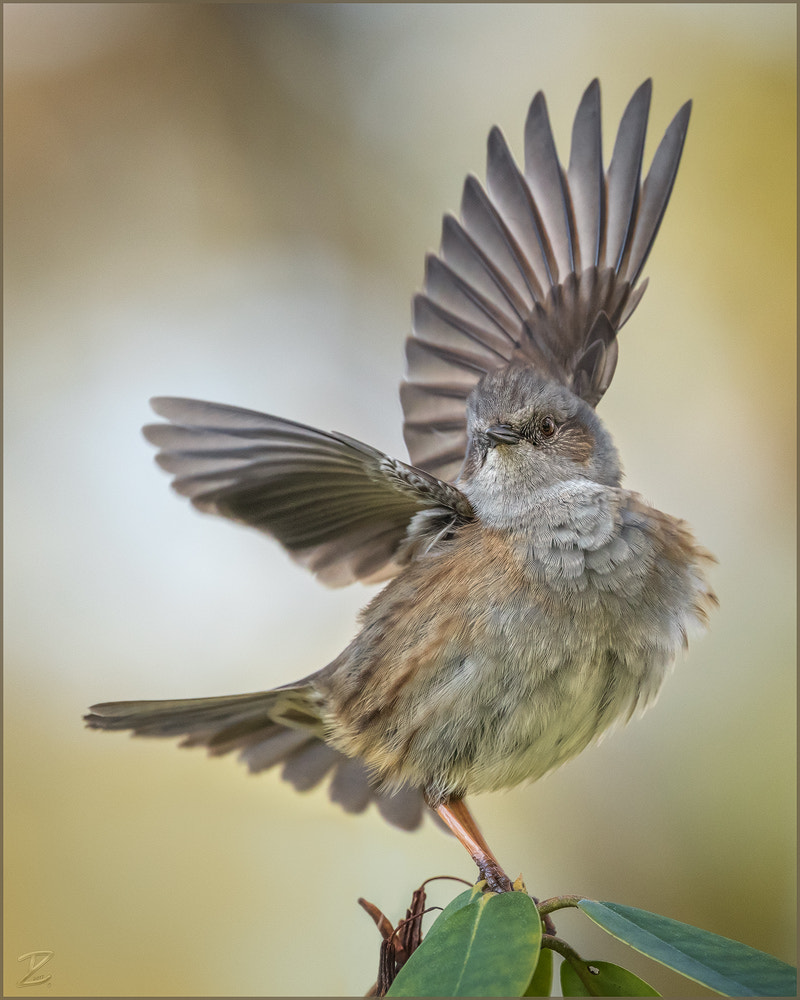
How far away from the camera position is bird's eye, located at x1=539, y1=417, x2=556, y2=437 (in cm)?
313

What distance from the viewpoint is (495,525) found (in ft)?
9.55

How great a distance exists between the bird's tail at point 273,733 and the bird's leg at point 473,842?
0.21 m

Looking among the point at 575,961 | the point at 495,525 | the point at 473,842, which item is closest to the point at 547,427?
the point at 495,525

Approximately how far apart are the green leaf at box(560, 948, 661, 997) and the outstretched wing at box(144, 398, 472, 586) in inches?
54.3

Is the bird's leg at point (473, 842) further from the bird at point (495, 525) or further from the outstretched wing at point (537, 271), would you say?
the outstretched wing at point (537, 271)

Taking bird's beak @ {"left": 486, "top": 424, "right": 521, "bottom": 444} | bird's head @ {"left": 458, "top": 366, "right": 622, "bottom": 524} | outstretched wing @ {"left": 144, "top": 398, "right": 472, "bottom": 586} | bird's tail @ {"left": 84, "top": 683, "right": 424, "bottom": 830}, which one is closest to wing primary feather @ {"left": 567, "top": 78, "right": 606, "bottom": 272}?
bird's head @ {"left": 458, "top": 366, "right": 622, "bottom": 524}

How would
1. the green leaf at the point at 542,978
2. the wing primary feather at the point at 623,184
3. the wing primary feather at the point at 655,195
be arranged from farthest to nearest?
the wing primary feather at the point at 623,184, the wing primary feather at the point at 655,195, the green leaf at the point at 542,978

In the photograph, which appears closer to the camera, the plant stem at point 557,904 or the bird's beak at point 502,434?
the plant stem at point 557,904

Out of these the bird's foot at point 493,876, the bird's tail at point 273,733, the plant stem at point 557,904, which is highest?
the bird's tail at point 273,733

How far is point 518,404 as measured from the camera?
3092mm

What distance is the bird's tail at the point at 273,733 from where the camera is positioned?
3045mm

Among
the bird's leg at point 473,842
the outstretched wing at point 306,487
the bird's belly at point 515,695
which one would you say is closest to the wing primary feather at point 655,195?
the outstretched wing at point 306,487

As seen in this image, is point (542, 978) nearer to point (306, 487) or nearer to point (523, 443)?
point (306, 487)

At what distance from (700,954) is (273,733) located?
2.03m
